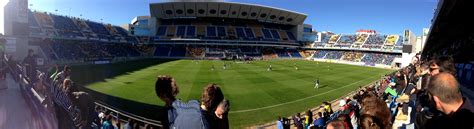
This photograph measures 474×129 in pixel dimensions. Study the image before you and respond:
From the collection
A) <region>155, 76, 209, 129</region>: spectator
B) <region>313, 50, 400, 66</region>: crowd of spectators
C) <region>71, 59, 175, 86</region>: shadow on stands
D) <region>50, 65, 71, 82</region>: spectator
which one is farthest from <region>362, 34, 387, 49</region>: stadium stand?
<region>155, 76, 209, 129</region>: spectator

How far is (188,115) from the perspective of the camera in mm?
1562

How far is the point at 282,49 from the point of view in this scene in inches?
493

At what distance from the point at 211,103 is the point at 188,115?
8.8 inches

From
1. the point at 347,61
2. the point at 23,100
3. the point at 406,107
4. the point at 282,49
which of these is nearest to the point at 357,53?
the point at 347,61

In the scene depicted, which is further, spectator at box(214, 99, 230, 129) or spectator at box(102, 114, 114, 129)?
spectator at box(102, 114, 114, 129)


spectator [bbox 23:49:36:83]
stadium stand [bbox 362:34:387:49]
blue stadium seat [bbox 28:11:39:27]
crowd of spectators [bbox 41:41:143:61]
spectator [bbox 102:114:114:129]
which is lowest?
spectator [bbox 102:114:114:129]

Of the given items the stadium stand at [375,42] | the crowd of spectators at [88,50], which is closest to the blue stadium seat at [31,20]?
the crowd of spectators at [88,50]

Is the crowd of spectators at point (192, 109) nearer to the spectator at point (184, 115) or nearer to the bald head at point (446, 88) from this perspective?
the spectator at point (184, 115)

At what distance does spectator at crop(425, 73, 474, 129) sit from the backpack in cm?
113

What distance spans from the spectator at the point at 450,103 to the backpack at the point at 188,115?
3.72 ft

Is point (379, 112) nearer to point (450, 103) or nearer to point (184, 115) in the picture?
point (450, 103)

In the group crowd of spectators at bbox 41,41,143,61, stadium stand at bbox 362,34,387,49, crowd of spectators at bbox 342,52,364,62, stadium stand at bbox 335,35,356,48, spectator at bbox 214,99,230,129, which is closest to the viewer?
spectator at bbox 214,99,230,129

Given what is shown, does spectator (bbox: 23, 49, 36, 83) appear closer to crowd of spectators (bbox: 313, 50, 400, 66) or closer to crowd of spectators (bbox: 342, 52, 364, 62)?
crowd of spectators (bbox: 313, 50, 400, 66)

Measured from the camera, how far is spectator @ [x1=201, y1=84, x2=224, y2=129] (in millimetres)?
1714
